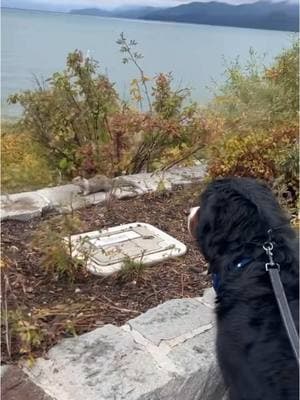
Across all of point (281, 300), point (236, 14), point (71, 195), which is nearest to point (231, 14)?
point (236, 14)

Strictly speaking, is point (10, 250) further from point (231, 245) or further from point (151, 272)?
point (231, 245)

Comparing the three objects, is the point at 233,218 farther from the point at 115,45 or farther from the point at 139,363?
the point at 115,45

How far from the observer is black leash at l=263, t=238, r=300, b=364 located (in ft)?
5.33

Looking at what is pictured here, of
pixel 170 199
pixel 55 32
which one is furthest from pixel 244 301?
pixel 55 32

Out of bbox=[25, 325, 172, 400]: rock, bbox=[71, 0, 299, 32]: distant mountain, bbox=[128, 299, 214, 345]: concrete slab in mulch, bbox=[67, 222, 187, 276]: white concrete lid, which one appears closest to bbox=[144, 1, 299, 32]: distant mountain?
bbox=[71, 0, 299, 32]: distant mountain

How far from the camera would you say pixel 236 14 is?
14.9 feet

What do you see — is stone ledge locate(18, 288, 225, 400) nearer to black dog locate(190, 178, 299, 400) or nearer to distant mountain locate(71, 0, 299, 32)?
black dog locate(190, 178, 299, 400)

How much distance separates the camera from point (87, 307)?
2604 millimetres

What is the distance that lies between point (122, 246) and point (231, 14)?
87.4 inches

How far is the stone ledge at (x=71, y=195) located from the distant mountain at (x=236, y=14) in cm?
109

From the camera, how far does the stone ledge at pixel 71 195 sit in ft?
11.4

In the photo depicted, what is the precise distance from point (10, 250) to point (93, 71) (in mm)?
1743

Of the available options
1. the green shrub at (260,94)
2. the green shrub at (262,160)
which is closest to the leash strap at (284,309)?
the green shrub at (262,160)

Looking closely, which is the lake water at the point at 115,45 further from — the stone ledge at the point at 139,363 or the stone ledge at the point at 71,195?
the stone ledge at the point at 139,363
